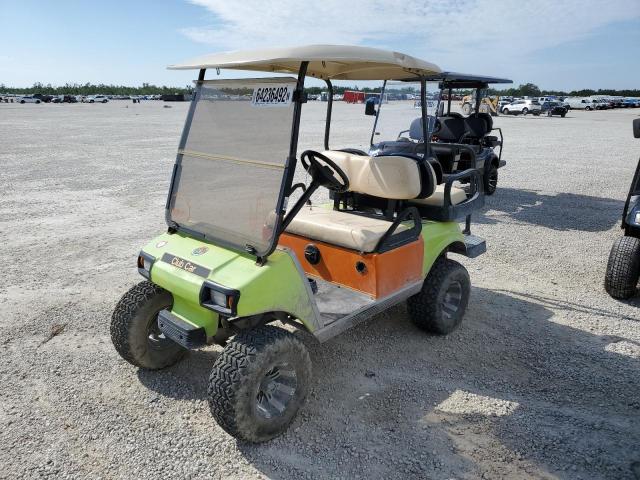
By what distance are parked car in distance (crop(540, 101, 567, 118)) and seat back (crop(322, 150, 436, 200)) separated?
1378 inches

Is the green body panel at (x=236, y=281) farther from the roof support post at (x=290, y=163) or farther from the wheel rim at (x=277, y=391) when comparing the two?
the wheel rim at (x=277, y=391)

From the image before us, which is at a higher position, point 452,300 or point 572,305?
point 452,300

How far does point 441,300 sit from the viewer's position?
3.73 m

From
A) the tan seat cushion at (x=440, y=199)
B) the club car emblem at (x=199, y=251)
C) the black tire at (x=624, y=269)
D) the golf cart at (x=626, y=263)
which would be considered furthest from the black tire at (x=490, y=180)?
the club car emblem at (x=199, y=251)

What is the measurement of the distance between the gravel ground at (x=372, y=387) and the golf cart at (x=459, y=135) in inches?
100

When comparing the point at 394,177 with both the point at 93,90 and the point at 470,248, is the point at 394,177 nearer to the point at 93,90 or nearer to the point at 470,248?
the point at 470,248

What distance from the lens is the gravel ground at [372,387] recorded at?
2.58 m

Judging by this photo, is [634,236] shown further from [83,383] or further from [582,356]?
[83,383]

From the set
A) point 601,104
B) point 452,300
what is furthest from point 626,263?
point 601,104

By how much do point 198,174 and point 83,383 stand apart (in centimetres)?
155

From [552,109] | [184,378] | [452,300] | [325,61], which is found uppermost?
[552,109]

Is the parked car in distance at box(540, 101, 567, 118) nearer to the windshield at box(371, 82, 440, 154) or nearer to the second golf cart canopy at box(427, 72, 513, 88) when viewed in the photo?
the second golf cart canopy at box(427, 72, 513, 88)

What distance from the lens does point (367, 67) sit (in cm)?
351

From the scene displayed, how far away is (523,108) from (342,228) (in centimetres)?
3770
